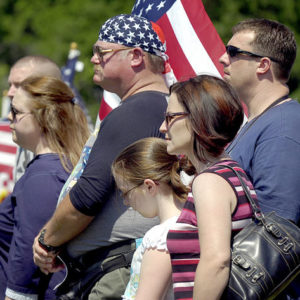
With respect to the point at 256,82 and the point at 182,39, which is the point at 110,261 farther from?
the point at 182,39

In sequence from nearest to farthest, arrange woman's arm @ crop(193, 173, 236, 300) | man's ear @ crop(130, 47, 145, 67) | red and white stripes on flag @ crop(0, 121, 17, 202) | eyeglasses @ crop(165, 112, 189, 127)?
woman's arm @ crop(193, 173, 236, 300) → eyeglasses @ crop(165, 112, 189, 127) → man's ear @ crop(130, 47, 145, 67) → red and white stripes on flag @ crop(0, 121, 17, 202)

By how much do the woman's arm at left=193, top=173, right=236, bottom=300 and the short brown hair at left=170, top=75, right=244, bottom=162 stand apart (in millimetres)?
223

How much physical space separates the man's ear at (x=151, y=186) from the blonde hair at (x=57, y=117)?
128 centimetres

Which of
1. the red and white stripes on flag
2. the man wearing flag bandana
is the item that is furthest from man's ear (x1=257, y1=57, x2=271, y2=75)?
the red and white stripes on flag

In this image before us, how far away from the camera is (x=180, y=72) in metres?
4.58

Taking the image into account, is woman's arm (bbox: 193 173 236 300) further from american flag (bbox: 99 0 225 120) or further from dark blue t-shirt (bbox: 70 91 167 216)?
american flag (bbox: 99 0 225 120)

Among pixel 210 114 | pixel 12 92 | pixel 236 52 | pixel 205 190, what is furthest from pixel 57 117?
pixel 205 190

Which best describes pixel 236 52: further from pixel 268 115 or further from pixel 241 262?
pixel 241 262

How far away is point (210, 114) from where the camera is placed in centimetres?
258

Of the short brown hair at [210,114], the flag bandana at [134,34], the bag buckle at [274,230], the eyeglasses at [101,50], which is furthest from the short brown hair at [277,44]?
the bag buckle at [274,230]

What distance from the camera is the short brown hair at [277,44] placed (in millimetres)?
3387

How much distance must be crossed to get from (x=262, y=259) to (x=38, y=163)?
6.32ft

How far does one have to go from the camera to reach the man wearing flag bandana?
10.6 ft

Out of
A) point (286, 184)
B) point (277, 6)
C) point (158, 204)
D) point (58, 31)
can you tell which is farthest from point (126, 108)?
point (58, 31)
